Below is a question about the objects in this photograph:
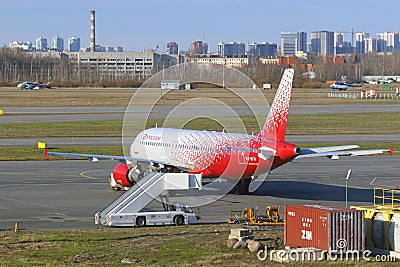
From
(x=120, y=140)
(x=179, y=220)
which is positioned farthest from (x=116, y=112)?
(x=179, y=220)

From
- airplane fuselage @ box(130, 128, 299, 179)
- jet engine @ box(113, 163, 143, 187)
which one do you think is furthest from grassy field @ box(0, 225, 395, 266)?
jet engine @ box(113, 163, 143, 187)

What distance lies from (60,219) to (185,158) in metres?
10.5

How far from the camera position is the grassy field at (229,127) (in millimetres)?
99375

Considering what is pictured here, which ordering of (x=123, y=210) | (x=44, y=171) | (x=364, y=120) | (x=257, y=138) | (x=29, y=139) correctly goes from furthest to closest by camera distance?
1. (x=364, y=120)
2. (x=29, y=139)
3. (x=44, y=171)
4. (x=257, y=138)
5. (x=123, y=210)

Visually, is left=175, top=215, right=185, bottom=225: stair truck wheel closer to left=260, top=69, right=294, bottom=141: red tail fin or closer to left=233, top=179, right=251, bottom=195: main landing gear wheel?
left=260, top=69, right=294, bottom=141: red tail fin

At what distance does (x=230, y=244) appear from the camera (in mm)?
35938

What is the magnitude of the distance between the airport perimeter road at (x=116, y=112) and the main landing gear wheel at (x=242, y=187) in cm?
6303

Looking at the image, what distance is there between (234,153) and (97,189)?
1227 centimetres

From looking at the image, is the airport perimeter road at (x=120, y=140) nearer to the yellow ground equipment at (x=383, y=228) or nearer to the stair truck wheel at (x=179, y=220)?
the stair truck wheel at (x=179, y=220)

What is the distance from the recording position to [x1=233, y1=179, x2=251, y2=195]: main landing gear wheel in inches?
2173

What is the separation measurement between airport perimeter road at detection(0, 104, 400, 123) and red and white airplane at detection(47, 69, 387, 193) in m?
63.2

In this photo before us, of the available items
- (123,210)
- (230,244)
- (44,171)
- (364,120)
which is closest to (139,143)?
(44,171)

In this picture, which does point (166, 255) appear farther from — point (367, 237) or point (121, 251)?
point (367, 237)

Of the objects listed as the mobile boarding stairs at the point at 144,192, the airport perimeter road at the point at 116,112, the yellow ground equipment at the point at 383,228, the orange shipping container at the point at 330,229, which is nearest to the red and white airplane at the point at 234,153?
the mobile boarding stairs at the point at 144,192
